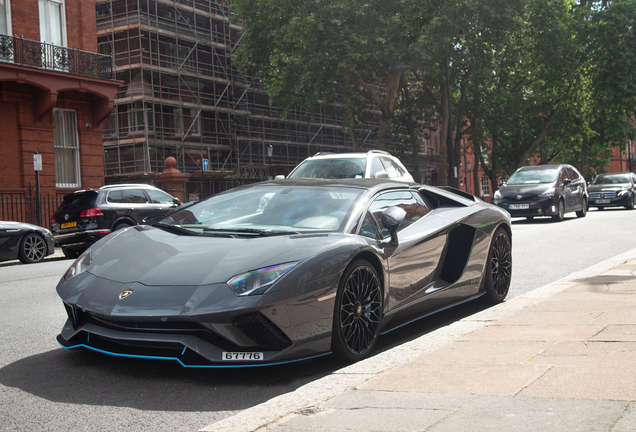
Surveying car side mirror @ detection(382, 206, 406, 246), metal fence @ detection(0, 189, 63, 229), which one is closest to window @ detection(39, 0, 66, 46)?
metal fence @ detection(0, 189, 63, 229)

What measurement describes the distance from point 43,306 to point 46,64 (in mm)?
17862

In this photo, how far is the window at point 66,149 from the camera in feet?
78.6

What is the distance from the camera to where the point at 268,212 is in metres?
5.05

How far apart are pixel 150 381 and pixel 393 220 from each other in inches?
77.0

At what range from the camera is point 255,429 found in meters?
2.94

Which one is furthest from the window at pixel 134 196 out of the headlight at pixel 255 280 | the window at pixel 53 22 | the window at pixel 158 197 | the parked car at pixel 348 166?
the headlight at pixel 255 280

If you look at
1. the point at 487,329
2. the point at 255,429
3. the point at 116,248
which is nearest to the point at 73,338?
the point at 116,248

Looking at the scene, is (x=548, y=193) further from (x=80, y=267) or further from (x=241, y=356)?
(x=241, y=356)

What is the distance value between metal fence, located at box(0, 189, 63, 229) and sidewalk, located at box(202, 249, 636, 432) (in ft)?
62.3

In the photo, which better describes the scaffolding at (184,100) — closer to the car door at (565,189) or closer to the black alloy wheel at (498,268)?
the car door at (565,189)

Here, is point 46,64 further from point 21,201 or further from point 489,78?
point 489,78

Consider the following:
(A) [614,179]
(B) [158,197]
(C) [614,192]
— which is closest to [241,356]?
(B) [158,197]

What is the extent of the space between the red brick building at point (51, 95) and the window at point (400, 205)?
1853 cm

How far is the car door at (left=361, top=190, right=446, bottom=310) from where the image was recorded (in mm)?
4906
